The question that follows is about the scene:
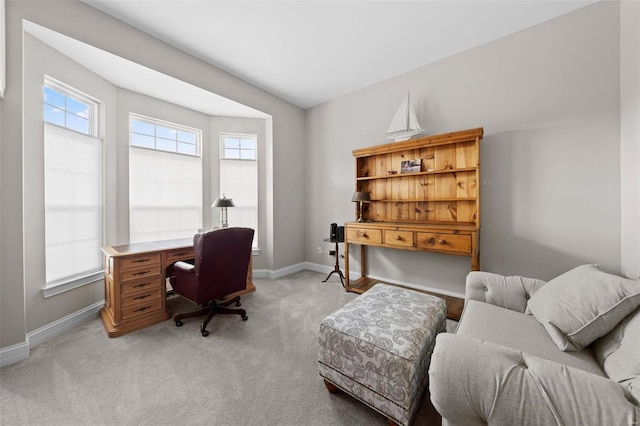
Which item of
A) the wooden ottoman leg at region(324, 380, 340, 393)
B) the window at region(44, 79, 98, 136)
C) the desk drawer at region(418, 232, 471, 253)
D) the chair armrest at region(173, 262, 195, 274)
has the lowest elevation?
the wooden ottoman leg at region(324, 380, 340, 393)

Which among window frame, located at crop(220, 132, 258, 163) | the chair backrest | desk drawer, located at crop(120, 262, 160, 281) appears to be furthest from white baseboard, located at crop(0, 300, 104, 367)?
window frame, located at crop(220, 132, 258, 163)

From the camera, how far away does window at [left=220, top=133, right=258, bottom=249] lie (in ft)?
12.3

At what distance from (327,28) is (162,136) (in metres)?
2.58

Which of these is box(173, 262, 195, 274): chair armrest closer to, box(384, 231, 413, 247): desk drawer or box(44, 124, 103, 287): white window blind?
box(44, 124, 103, 287): white window blind

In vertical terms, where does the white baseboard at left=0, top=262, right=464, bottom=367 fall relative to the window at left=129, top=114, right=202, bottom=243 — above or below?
below

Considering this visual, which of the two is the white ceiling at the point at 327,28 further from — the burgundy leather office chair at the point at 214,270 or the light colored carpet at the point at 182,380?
the light colored carpet at the point at 182,380

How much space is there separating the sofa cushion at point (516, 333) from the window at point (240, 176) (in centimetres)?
313

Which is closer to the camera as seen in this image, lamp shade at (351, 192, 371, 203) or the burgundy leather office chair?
the burgundy leather office chair

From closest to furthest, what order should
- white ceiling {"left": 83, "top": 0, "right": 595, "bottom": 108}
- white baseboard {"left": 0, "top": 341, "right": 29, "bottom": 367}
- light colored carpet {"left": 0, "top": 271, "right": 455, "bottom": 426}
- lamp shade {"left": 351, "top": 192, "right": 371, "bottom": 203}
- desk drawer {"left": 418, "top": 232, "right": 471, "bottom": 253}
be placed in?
light colored carpet {"left": 0, "top": 271, "right": 455, "bottom": 426}
white baseboard {"left": 0, "top": 341, "right": 29, "bottom": 367}
white ceiling {"left": 83, "top": 0, "right": 595, "bottom": 108}
desk drawer {"left": 418, "top": 232, "right": 471, "bottom": 253}
lamp shade {"left": 351, "top": 192, "right": 371, "bottom": 203}

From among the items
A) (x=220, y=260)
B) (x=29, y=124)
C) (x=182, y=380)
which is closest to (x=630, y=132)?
(x=220, y=260)

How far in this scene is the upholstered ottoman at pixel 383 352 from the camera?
1.14 metres

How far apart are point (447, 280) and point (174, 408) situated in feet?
9.29

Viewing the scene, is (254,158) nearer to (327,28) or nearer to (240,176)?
(240,176)

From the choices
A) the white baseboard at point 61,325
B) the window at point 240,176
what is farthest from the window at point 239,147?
the white baseboard at point 61,325
